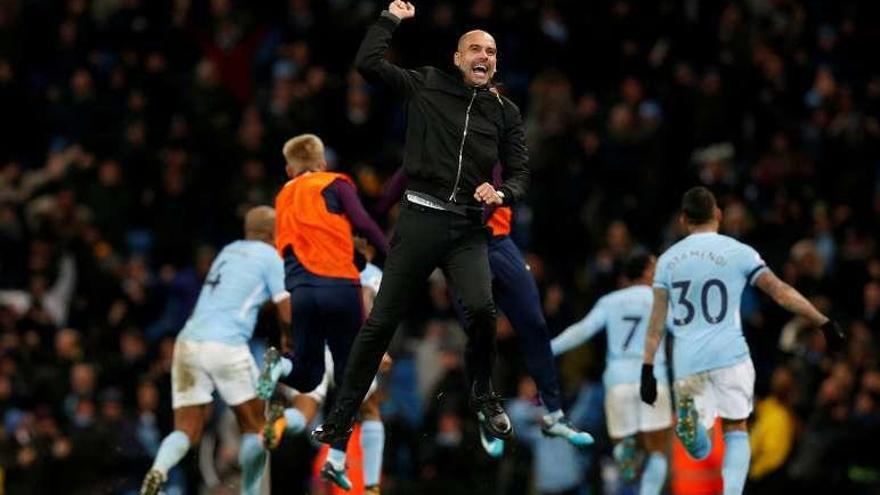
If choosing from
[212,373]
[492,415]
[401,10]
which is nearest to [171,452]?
[212,373]

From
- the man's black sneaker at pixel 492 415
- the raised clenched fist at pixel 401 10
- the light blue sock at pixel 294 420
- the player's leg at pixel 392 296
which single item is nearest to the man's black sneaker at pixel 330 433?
the player's leg at pixel 392 296

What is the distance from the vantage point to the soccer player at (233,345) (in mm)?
17359

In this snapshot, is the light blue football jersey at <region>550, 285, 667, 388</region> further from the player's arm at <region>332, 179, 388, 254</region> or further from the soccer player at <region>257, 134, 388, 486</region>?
the player's arm at <region>332, 179, 388, 254</region>

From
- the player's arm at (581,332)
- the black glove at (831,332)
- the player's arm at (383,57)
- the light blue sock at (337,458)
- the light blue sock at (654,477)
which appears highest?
the player's arm at (383,57)

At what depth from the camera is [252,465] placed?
Result: 682 inches

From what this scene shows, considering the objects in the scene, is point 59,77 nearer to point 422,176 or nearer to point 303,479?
point 303,479

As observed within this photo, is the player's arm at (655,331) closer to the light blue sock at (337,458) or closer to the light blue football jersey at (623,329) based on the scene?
the light blue football jersey at (623,329)

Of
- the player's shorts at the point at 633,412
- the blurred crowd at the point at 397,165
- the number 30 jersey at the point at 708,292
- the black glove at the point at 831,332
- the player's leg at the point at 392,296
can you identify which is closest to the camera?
the player's leg at the point at 392,296

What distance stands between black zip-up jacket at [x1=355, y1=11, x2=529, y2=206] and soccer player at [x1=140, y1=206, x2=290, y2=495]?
2876mm

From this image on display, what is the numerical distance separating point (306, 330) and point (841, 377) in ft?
21.0

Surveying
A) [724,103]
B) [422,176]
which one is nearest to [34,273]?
[724,103]

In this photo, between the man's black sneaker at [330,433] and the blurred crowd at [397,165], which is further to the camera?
the blurred crowd at [397,165]

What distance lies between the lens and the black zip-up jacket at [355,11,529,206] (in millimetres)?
14648

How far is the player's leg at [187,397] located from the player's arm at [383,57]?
368 cm
